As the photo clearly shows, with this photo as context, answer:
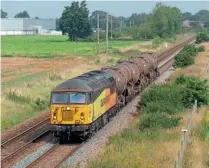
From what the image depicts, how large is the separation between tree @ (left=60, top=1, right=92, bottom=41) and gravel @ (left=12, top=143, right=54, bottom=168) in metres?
117

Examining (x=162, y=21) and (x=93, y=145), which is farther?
(x=162, y=21)

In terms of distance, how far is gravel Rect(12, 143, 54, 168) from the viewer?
1945 cm

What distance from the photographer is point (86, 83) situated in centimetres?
2328

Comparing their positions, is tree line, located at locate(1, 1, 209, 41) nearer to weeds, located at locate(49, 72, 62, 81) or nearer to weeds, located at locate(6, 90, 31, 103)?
weeds, located at locate(49, 72, 62, 81)

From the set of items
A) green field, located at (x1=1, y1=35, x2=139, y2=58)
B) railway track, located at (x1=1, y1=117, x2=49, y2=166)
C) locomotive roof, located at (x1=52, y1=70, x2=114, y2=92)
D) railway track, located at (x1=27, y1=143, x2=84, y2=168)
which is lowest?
railway track, located at (x1=1, y1=117, x2=49, y2=166)

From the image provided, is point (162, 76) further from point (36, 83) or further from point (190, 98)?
point (190, 98)

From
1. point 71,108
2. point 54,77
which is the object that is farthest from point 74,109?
point 54,77

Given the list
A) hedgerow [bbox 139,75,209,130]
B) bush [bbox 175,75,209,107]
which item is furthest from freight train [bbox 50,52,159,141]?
bush [bbox 175,75,209,107]

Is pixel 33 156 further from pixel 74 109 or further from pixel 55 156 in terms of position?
pixel 74 109

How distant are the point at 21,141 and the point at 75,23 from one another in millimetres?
117079

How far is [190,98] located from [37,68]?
110 feet

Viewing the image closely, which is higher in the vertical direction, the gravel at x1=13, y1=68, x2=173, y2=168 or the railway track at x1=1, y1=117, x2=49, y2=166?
the gravel at x1=13, y1=68, x2=173, y2=168

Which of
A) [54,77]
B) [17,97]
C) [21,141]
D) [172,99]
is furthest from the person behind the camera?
[54,77]

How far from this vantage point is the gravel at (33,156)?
63.8ft
